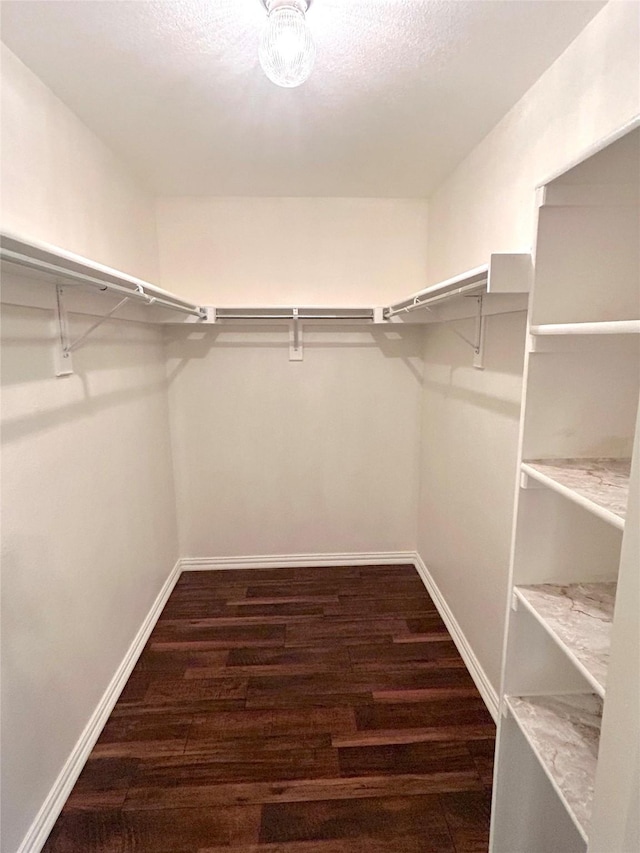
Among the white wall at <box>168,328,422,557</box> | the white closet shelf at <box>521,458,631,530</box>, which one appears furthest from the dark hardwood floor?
the white closet shelf at <box>521,458,631,530</box>

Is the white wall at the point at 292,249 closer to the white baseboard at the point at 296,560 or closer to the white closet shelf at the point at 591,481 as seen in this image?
the white baseboard at the point at 296,560

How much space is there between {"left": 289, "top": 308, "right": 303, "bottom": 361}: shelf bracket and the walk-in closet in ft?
0.08

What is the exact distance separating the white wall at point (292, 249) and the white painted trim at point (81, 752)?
2021mm

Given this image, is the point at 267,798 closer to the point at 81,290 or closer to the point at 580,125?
the point at 81,290

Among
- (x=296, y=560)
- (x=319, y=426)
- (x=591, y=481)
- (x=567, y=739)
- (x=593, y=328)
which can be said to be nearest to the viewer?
(x=593, y=328)

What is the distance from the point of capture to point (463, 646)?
2158mm

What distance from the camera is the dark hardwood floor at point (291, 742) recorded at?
4.59 ft

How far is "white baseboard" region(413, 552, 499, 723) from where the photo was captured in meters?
1.84

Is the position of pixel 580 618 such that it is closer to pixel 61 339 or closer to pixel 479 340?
pixel 479 340

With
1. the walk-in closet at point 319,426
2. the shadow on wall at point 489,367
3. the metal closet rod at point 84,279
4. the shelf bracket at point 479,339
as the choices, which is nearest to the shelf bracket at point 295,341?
the walk-in closet at point 319,426

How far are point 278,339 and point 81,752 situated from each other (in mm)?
2235

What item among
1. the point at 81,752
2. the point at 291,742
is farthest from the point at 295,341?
the point at 81,752

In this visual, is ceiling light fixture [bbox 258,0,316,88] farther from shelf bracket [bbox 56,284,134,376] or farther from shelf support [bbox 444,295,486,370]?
shelf support [bbox 444,295,486,370]

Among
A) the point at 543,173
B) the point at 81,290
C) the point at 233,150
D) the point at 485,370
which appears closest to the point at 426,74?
the point at 543,173
